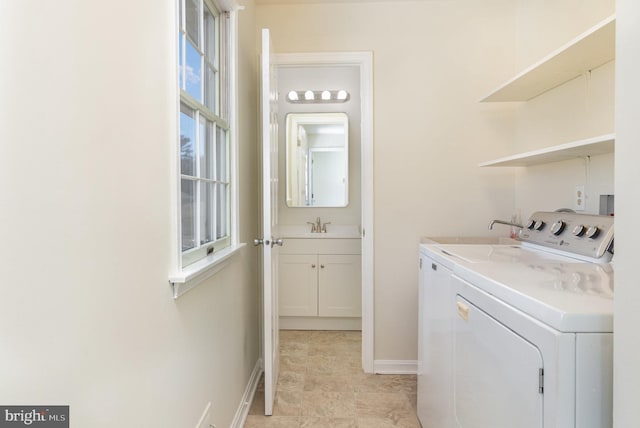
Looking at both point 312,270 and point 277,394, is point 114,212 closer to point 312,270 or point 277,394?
point 277,394

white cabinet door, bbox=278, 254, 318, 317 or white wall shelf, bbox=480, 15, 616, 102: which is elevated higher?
white wall shelf, bbox=480, 15, 616, 102

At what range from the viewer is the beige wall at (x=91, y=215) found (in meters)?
0.52

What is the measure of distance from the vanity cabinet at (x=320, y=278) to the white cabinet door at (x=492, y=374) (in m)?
1.78

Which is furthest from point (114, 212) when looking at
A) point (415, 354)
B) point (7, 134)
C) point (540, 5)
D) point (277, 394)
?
point (540, 5)

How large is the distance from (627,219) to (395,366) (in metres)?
2.10

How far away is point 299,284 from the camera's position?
3.08 meters

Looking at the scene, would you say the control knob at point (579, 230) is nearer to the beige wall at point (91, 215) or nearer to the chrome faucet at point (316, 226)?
the beige wall at point (91, 215)

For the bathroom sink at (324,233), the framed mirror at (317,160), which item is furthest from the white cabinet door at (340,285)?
the framed mirror at (317,160)

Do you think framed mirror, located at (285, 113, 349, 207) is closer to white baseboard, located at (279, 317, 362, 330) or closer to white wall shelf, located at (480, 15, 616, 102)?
white baseboard, located at (279, 317, 362, 330)

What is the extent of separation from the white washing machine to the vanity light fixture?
7.08ft

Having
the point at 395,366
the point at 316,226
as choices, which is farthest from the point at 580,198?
the point at 316,226

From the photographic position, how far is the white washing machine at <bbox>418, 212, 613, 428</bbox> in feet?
2.31

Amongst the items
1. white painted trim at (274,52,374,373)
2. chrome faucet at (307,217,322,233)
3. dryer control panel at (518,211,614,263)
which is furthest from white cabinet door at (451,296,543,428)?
chrome faucet at (307,217,322,233)

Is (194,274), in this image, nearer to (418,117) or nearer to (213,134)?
(213,134)
